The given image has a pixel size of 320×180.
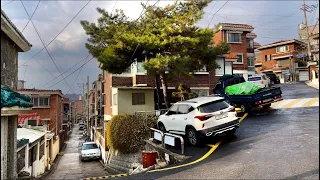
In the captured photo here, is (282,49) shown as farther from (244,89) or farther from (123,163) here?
(123,163)

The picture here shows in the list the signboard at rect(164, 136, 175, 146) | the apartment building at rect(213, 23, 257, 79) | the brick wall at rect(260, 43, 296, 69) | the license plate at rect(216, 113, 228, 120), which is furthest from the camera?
the brick wall at rect(260, 43, 296, 69)

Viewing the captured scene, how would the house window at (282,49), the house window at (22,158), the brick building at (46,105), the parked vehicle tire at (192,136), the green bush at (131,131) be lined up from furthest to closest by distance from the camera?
the house window at (282,49) < the brick building at (46,105) < the green bush at (131,131) < the house window at (22,158) < the parked vehicle tire at (192,136)

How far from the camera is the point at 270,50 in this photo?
2046 inches

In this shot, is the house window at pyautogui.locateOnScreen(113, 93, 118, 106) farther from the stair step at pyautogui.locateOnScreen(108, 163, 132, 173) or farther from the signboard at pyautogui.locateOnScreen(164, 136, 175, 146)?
the signboard at pyautogui.locateOnScreen(164, 136, 175, 146)

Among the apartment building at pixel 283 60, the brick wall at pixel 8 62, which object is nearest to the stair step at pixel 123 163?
the brick wall at pixel 8 62

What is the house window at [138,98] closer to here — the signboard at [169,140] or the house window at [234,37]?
the signboard at [169,140]

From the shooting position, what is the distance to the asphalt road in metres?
6.94

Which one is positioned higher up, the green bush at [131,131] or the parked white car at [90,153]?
the green bush at [131,131]

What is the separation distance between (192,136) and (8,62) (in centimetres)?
713

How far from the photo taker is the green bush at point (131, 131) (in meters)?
14.8

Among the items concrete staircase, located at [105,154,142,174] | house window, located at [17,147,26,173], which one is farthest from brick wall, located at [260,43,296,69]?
house window, located at [17,147,26,173]

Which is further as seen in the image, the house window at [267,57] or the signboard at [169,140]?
the house window at [267,57]

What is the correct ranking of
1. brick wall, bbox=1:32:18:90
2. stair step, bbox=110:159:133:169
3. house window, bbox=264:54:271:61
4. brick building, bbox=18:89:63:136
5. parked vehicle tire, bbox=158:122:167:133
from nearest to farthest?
brick wall, bbox=1:32:18:90
parked vehicle tire, bbox=158:122:167:133
stair step, bbox=110:159:133:169
brick building, bbox=18:89:63:136
house window, bbox=264:54:271:61

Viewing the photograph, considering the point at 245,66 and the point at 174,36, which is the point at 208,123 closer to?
the point at 174,36
